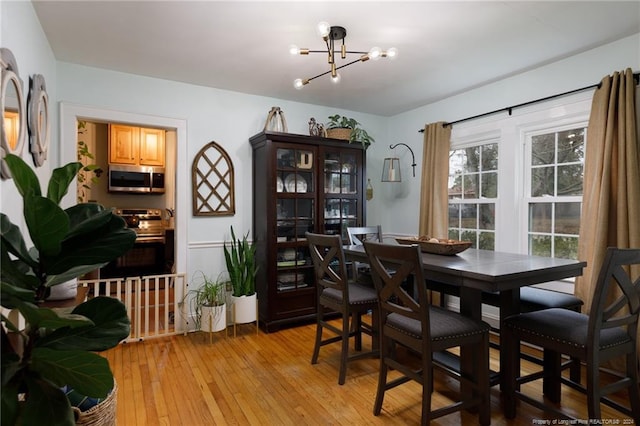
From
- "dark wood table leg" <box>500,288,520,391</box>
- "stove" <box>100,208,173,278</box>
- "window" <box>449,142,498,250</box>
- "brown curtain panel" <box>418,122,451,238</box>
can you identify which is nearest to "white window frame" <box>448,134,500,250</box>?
"window" <box>449,142,498,250</box>

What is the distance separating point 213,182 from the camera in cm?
A: 364

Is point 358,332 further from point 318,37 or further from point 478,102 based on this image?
point 478,102

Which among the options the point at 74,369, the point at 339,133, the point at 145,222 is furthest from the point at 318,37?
the point at 145,222

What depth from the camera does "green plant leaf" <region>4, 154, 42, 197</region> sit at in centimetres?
93

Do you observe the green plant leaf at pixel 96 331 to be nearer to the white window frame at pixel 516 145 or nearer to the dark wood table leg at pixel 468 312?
the dark wood table leg at pixel 468 312

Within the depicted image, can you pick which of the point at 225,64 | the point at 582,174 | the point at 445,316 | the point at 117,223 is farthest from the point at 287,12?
the point at 582,174

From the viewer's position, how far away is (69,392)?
139cm

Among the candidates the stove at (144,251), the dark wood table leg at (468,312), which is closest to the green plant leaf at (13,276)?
the dark wood table leg at (468,312)

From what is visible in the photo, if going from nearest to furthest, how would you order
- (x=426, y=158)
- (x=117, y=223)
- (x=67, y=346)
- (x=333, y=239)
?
(x=67, y=346) < (x=117, y=223) < (x=333, y=239) < (x=426, y=158)

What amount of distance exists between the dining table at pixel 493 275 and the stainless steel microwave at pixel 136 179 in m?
4.25

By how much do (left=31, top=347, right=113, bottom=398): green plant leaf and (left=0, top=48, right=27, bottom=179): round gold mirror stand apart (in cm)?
107

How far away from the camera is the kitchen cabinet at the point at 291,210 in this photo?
3531 millimetres

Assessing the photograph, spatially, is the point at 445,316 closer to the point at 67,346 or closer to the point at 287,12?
the point at 67,346

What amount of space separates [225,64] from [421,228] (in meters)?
2.60
